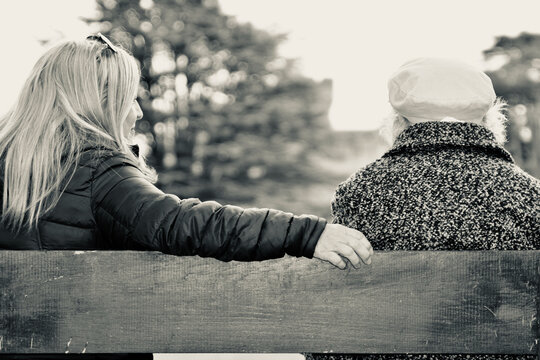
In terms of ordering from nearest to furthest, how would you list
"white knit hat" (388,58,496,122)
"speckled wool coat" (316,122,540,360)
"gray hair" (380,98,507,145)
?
1. "speckled wool coat" (316,122,540,360)
2. "white knit hat" (388,58,496,122)
3. "gray hair" (380,98,507,145)

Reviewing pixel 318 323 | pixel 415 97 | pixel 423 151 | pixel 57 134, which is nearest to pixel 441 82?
pixel 415 97

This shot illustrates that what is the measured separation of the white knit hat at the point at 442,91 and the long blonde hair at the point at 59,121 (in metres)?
0.87

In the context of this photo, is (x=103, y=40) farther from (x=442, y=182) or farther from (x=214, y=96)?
(x=214, y=96)

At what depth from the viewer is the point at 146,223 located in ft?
5.53

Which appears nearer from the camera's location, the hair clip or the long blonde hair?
the long blonde hair

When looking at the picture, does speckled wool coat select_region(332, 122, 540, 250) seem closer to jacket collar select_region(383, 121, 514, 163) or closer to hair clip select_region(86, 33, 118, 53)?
jacket collar select_region(383, 121, 514, 163)

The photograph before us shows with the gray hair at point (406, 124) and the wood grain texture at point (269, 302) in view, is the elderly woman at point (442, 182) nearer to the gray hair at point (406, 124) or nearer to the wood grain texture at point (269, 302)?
the gray hair at point (406, 124)

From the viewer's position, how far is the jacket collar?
220 centimetres

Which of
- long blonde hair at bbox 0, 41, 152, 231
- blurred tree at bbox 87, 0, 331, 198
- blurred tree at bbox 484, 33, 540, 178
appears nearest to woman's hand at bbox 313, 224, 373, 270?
long blonde hair at bbox 0, 41, 152, 231

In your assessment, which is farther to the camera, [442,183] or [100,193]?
[442,183]

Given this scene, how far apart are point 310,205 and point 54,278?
70.6ft

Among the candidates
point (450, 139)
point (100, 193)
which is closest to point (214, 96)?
point (450, 139)

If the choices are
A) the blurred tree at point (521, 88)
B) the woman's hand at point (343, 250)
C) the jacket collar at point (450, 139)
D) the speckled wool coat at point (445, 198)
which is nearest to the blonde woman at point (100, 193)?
the woman's hand at point (343, 250)

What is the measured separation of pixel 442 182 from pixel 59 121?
3.58 ft
